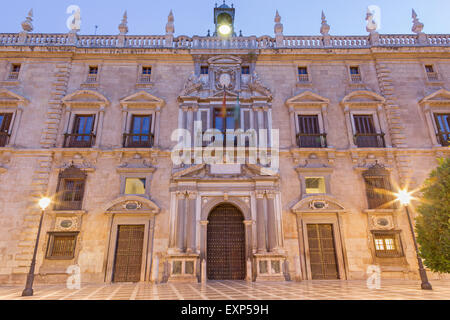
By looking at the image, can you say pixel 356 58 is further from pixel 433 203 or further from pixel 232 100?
pixel 433 203

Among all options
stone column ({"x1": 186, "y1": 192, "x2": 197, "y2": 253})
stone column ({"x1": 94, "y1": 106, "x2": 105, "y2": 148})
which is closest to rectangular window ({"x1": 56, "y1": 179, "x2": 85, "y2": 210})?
stone column ({"x1": 94, "y1": 106, "x2": 105, "y2": 148})

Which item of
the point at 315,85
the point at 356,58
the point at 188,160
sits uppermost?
the point at 356,58

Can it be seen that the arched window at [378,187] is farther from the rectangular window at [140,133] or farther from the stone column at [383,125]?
the rectangular window at [140,133]

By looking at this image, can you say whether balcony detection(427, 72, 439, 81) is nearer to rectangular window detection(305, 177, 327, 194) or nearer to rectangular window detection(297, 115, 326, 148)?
rectangular window detection(297, 115, 326, 148)

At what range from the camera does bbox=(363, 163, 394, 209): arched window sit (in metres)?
14.6

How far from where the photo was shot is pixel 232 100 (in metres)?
Answer: 16.6

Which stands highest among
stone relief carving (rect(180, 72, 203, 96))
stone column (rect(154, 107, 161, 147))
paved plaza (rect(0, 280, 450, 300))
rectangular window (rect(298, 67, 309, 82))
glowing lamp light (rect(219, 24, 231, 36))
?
glowing lamp light (rect(219, 24, 231, 36))

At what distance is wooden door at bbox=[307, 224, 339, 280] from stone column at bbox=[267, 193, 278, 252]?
1.88 m

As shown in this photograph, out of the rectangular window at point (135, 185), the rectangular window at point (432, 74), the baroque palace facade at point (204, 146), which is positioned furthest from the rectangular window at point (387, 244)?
the rectangular window at point (135, 185)

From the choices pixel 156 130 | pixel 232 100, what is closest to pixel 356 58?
pixel 232 100

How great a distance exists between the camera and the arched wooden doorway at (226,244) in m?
13.7

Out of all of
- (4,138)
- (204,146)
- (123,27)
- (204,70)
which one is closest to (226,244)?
(204,146)

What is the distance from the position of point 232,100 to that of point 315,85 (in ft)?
17.0

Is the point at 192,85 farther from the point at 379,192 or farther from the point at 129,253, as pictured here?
the point at 379,192
